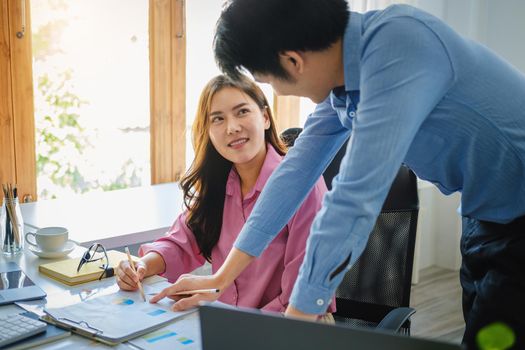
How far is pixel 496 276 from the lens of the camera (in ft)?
3.56

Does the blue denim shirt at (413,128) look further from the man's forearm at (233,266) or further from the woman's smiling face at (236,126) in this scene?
the woman's smiling face at (236,126)

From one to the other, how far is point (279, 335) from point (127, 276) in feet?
2.46

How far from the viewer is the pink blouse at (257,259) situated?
5.18 feet

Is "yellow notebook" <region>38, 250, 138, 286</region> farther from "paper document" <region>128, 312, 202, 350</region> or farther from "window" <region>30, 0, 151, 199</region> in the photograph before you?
"window" <region>30, 0, 151, 199</region>

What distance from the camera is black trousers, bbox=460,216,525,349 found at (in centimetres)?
105

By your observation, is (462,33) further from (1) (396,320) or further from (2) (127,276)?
(2) (127,276)

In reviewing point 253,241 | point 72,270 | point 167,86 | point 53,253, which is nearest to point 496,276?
point 253,241

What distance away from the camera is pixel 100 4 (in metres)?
2.74

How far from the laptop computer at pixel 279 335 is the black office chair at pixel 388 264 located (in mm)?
920

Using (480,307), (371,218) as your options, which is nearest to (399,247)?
(480,307)

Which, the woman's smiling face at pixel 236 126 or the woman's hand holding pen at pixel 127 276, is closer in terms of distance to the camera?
the woman's hand holding pen at pixel 127 276

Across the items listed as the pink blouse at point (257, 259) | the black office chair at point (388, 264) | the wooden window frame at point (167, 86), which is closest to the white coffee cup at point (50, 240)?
the pink blouse at point (257, 259)

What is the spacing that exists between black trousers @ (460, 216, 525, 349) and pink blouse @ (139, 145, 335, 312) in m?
0.43

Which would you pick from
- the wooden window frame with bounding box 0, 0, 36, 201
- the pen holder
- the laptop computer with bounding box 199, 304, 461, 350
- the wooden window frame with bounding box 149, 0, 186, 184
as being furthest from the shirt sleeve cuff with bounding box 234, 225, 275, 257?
the wooden window frame with bounding box 149, 0, 186, 184
